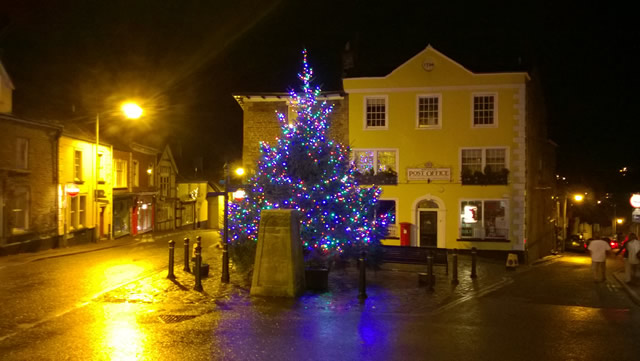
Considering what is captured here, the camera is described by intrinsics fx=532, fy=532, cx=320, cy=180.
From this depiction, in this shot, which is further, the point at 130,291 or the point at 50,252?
the point at 50,252

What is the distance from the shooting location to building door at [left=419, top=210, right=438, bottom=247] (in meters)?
24.8

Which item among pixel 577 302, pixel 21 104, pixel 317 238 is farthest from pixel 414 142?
pixel 21 104

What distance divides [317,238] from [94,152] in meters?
20.3

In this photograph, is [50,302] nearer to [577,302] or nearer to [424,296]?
[424,296]

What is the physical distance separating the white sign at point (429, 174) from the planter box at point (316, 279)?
12.6 m

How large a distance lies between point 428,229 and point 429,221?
378mm

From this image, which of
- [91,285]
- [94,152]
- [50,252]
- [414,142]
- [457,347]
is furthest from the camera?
[94,152]

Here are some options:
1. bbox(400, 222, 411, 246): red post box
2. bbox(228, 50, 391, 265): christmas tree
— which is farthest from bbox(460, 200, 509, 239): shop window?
bbox(228, 50, 391, 265): christmas tree

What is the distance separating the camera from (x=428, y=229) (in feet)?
81.6

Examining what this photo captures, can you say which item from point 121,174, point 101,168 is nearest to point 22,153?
point 101,168

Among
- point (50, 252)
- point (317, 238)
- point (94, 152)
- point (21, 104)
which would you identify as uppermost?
point (21, 104)

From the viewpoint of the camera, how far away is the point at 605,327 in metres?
10.1

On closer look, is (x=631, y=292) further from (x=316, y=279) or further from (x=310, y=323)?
(x=310, y=323)

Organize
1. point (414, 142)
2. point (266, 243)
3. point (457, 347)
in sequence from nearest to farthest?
point (457, 347), point (266, 243), point (414, 142)
